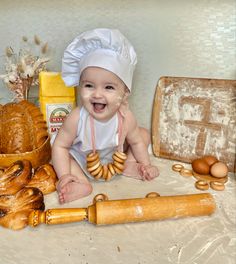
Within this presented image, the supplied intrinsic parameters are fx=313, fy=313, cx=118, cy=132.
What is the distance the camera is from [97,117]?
2.66ft

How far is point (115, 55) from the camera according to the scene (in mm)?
751

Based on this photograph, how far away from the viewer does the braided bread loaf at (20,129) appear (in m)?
0.85

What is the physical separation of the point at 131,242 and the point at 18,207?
257mm

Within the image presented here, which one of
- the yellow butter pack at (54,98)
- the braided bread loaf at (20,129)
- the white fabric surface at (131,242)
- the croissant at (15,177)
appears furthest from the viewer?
the yellow butter pack at (54,98)

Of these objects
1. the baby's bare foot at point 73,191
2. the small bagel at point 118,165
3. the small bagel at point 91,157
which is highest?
the small bagel at point 91,157

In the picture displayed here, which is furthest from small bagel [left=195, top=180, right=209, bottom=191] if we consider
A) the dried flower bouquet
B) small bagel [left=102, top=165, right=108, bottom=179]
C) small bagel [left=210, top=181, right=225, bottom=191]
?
the dried flower bouquet

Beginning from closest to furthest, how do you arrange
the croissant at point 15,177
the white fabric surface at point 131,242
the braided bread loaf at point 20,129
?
the white fabric surface at point 131,242 → the croissant at point 15,177 → the braided bread loaf at point 20,129

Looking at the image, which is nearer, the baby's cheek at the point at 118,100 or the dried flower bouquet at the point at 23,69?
the baby's cheek at the point at 118,100

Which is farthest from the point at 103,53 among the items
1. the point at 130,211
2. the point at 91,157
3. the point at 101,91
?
the point at 130,211

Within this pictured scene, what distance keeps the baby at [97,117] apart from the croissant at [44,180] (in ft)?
0.06

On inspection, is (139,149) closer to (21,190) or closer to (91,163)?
(91,163)

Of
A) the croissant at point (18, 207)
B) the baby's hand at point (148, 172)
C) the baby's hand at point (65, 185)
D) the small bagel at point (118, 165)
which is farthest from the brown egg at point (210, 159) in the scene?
the croissant at point (18, 207)

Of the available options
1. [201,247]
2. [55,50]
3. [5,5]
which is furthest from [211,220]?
[5,5]

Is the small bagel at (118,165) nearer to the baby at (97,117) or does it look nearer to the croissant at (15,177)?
the baby at (97,117)
